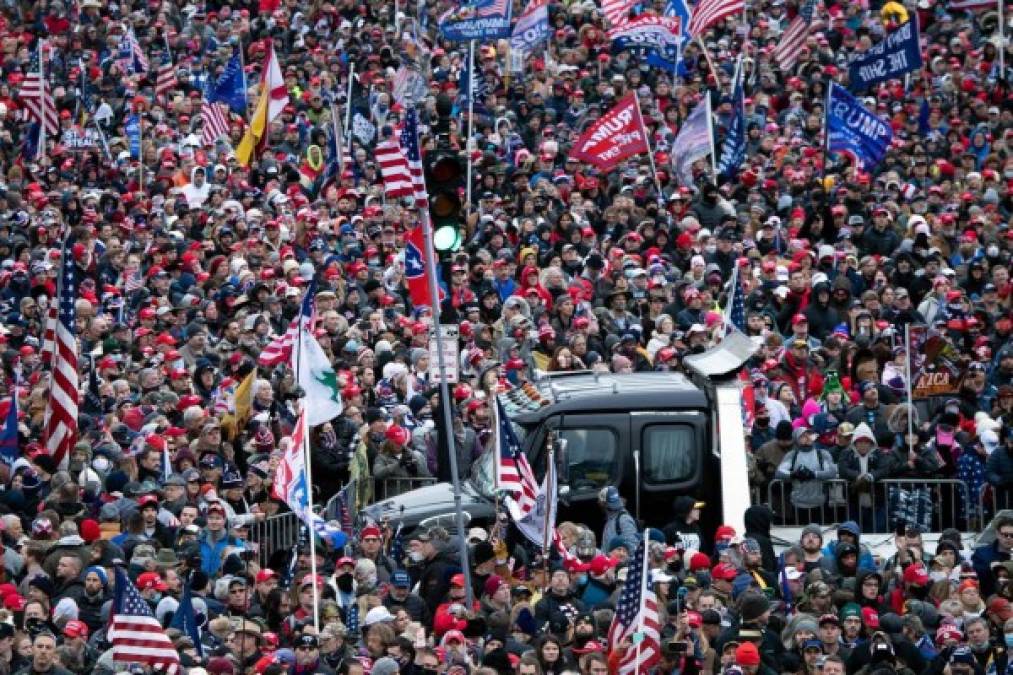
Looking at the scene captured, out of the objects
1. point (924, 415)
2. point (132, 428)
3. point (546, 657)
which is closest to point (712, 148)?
point (924, 415)

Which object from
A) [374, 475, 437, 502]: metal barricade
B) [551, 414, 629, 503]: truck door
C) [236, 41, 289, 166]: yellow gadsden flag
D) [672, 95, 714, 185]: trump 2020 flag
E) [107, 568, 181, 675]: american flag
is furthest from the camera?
[236, 41, 289, 166]: yellow gadsden flag

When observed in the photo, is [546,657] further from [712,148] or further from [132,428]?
[712,148]

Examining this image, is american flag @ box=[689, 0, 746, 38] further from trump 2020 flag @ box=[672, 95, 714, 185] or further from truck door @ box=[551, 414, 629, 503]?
truck door @ box=[551, 414, 629, 503]

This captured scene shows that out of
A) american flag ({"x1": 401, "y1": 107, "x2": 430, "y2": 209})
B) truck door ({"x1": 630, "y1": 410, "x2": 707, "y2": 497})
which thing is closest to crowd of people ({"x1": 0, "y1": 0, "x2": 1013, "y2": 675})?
truck door ({"x1": 630, "y1": 410, "x2": 707, "y2": 497})

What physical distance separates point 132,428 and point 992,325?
8697 millimetres

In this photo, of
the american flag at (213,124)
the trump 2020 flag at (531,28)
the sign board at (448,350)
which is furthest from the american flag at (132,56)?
the sign board at (448,350)

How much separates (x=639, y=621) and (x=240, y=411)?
23.0 ft

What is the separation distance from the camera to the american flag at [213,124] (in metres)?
34.4

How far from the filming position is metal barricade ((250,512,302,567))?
22.2m

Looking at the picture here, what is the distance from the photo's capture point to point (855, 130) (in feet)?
104

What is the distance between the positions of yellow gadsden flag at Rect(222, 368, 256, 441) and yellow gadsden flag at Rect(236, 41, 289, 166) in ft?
33.6

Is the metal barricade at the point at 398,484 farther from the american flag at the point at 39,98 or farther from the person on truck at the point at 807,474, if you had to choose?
the american flag at the point at 39,98

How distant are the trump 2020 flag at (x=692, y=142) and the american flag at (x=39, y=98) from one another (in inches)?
312

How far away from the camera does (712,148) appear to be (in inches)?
1262
